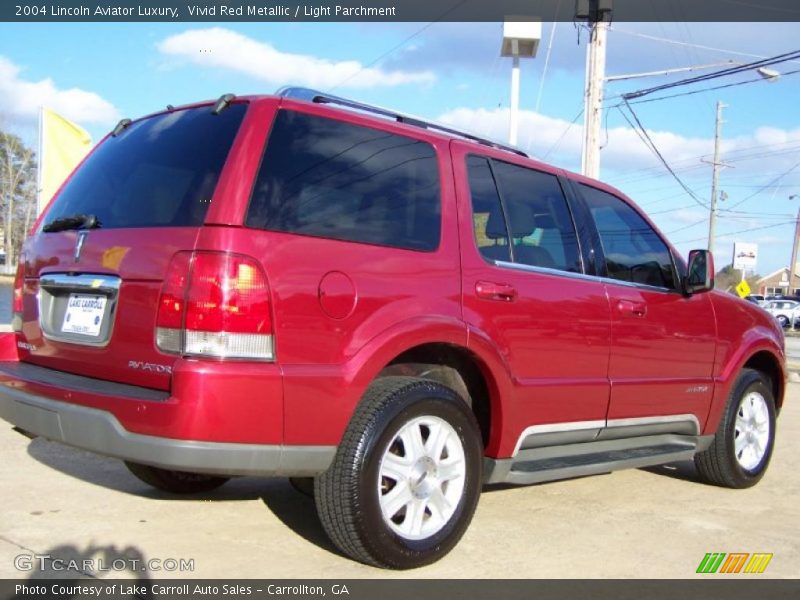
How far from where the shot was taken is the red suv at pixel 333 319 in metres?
2.87

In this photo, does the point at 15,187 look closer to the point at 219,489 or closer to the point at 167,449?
the point at 219,489

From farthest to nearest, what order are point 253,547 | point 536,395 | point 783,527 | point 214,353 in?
point 783,527
point 536,395
point 253,547
point 214,353

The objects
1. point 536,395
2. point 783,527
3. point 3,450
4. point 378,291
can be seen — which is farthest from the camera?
point 3,450

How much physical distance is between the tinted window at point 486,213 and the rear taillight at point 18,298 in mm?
2183

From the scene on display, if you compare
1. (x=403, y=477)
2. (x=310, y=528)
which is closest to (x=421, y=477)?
(x=403, y=477)

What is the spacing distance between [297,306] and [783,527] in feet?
10.4

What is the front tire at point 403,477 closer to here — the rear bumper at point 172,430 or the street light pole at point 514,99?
the rear bumper at point 172,430

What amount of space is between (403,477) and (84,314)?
4.89 ft

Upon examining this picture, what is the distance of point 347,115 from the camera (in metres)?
3.39

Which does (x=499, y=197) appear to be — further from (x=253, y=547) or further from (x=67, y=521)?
(x=67, y=521)

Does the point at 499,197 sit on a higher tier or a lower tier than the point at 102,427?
higher

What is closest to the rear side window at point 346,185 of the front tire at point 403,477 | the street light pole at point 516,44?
the front tire at point 403,477

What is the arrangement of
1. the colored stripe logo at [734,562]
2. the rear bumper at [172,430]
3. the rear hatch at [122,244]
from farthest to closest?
1. the colored stripe logo at [734,562]
2. the rear hatch at [122,244]
3. the rear bumper at [172,430]

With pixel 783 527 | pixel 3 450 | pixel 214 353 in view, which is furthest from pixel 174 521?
pixel 783 527
